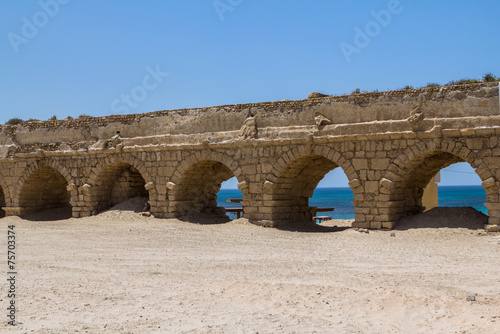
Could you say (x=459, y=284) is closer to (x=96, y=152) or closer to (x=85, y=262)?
(x=85, y=262)

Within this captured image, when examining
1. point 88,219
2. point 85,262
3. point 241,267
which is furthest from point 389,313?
point 88,219

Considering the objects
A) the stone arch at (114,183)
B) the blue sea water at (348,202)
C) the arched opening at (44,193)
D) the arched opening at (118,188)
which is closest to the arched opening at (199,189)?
the stone arch at (114,183)

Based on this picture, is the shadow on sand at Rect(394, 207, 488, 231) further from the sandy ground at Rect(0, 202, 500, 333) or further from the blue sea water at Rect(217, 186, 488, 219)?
the blue sea water at Rect(217, 186, 488, 219)

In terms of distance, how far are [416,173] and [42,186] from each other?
41.0 ft

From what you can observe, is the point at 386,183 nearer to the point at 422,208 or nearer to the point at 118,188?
the point at 422,208

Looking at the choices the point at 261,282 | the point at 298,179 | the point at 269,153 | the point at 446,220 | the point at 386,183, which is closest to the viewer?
the point at 261,282

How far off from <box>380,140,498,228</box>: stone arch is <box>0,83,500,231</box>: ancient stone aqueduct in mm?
25

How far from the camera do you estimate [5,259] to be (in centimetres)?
992

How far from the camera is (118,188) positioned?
59.5 ft

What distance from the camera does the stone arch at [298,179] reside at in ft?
44.6

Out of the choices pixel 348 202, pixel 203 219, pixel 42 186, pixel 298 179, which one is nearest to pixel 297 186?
pixel 298 179

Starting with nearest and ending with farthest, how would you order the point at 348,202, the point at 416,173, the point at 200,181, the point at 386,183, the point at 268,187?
1. the point at 386,183
2. the point at 416,173
3. the point at 268,187
4. the point at 200,181
5. the point at 348,202

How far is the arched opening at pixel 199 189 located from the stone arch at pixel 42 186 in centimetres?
398

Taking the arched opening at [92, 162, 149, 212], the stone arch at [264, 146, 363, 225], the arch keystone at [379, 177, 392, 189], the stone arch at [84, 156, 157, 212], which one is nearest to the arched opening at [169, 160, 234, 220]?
the stone arch at [84, 156, 157, 212]
